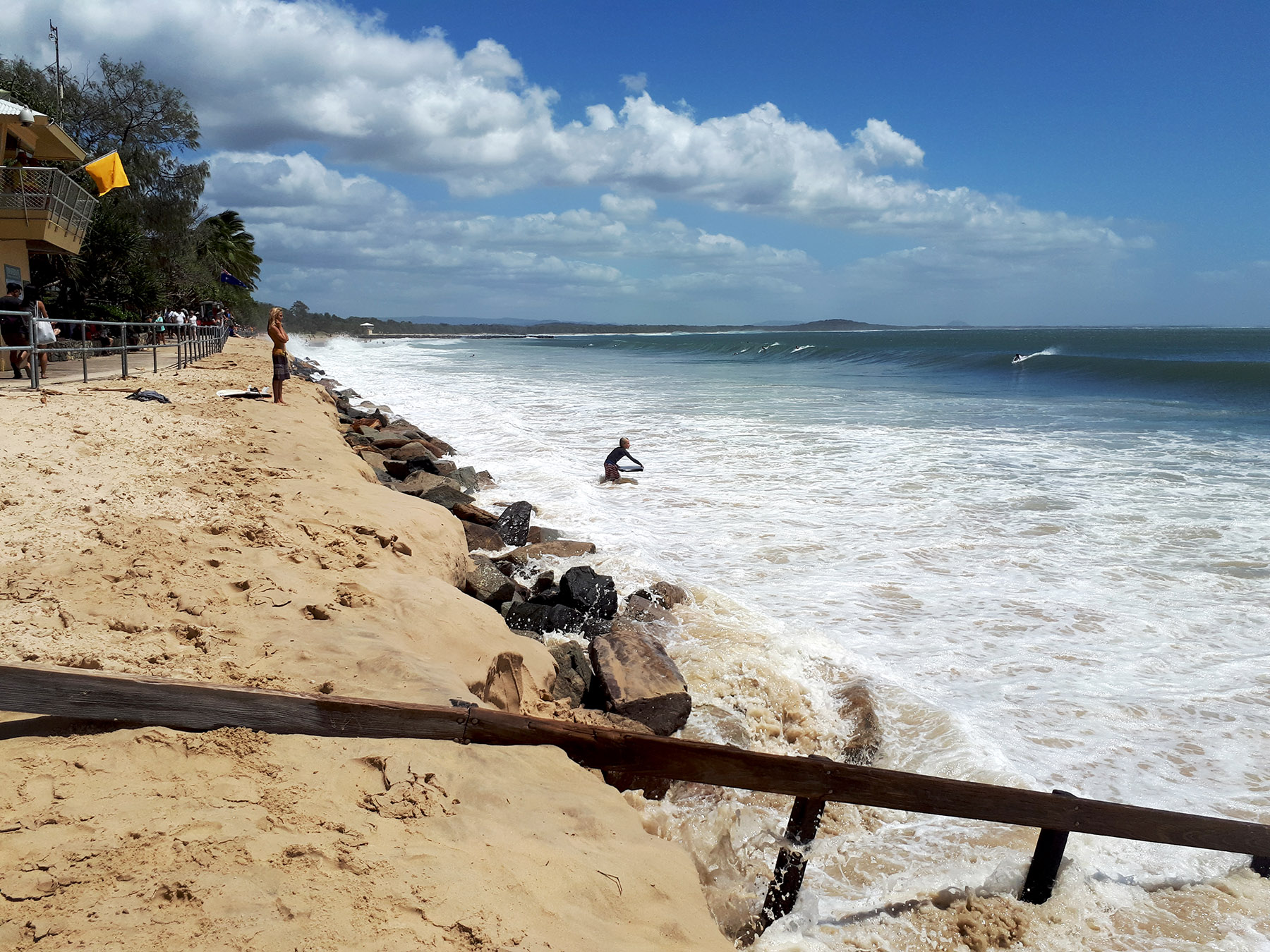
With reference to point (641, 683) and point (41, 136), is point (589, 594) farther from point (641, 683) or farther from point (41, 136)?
point (41, 136)

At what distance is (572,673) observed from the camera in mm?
5328

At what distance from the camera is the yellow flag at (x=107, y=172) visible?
792 inches

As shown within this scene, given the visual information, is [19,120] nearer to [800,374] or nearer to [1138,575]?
[1138,575]

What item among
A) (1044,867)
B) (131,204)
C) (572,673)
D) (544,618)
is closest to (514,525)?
(544,618)

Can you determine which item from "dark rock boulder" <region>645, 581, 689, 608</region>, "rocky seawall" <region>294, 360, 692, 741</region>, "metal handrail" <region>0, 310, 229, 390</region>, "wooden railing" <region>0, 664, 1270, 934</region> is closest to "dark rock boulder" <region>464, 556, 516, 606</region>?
"rocky seawall" <region>294, 360, 692, 741</region>

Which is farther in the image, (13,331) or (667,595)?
(13,331)

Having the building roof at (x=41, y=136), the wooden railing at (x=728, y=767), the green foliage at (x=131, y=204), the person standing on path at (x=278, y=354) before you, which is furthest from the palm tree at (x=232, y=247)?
the wooden railing at (x=728, y=767)

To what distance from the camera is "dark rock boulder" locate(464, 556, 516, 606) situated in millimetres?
6605

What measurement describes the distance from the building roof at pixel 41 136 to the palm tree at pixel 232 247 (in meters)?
21.7

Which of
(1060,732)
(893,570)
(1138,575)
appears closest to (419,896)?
(1060,732)

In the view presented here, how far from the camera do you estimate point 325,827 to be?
9.05 ft

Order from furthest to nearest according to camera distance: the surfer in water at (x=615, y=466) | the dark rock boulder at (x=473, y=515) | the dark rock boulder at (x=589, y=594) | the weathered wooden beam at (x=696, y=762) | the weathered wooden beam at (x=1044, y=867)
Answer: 1. the surfer in water at (x=615, y=466)
2. the dark rock boulder at (x=473, y=515)
3. the dark rock boulder at (x=589, y=594)
4. the weathered wooden beam at (x=1044, y=867)
5. the weathered wooden beam at (x=696, y=762)

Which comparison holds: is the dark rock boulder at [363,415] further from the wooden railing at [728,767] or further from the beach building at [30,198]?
the wooden railing at [728,767]

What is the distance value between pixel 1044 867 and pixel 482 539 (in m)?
6.20
